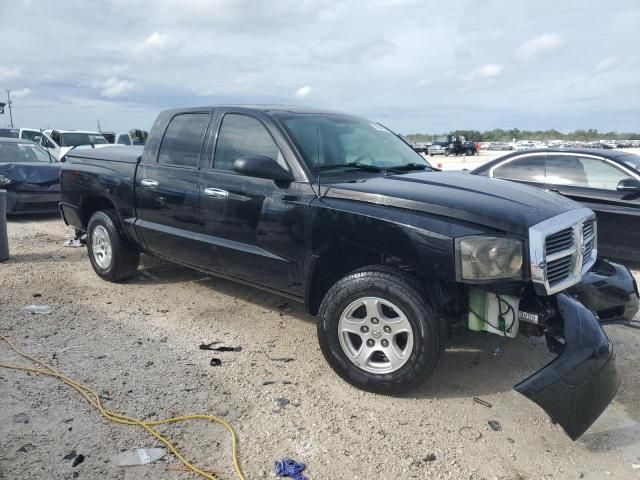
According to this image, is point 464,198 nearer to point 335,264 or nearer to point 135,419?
point 335,264

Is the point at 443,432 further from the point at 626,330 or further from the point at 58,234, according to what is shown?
the point at 58,234

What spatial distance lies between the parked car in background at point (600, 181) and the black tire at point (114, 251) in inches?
192

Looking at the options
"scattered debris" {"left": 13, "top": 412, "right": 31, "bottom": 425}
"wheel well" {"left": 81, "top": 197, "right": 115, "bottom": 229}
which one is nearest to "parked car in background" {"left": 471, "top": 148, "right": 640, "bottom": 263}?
"wheel well" {"left": 81, "top": 197, "right": 115, "bottom": 229}

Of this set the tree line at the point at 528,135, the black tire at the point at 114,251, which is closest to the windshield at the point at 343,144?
the black tire at the point at 114,251

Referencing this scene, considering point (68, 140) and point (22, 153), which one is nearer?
point (22, 153)

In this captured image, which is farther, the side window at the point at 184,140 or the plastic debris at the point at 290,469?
the side window at the point at 184,140

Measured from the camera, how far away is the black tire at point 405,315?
3299 millimetres

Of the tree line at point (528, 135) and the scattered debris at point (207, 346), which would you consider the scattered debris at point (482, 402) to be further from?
the tree line at point (528, 135)

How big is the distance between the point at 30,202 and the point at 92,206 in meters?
4.44

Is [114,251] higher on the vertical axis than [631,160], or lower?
lower

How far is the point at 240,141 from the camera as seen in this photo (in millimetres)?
4520

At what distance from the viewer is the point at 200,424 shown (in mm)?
3162

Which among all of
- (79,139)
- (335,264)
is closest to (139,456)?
(335,264)

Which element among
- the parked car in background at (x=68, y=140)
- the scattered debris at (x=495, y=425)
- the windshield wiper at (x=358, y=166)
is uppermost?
the parked car in background at (x=68, y=140)
